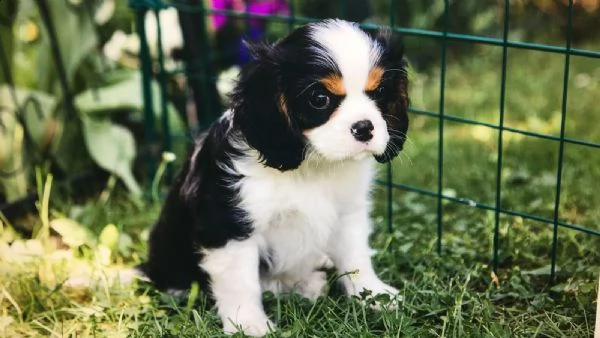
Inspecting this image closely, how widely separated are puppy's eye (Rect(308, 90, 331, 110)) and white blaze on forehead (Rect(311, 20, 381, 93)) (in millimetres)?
70

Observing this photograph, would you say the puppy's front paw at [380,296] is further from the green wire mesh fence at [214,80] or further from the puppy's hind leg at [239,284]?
the green wire mesh fence at [214,80]

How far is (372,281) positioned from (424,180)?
152cm

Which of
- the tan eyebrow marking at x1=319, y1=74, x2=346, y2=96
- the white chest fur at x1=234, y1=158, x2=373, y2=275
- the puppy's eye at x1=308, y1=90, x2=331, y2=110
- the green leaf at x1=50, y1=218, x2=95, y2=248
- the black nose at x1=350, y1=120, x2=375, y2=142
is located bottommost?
the green leaf at x1=50, y1=218, x2=95, y2=248

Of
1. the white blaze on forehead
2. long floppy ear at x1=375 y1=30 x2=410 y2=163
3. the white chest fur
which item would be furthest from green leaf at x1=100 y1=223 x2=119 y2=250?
the white blaze on forehead

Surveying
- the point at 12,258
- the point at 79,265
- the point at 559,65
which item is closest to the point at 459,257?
the point at 79,265

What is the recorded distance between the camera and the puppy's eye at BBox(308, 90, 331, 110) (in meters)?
2.64

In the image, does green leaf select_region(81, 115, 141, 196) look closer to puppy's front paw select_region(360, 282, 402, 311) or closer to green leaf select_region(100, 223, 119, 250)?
green leaf select_region(100, 223, 119, 250)

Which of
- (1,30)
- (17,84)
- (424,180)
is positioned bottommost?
(424,180)

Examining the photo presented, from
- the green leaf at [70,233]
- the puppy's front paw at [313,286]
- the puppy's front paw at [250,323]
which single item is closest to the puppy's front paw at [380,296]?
the puppy's front paw at [313,286]

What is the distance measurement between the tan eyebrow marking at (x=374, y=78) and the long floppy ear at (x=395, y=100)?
0.33ft

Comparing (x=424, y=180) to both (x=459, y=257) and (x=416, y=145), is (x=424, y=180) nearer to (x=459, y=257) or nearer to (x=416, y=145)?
(x=416, y=145)

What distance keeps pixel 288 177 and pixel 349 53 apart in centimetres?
54

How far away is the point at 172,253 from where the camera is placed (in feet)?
10.8

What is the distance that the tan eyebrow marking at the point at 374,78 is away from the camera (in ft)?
8.67
